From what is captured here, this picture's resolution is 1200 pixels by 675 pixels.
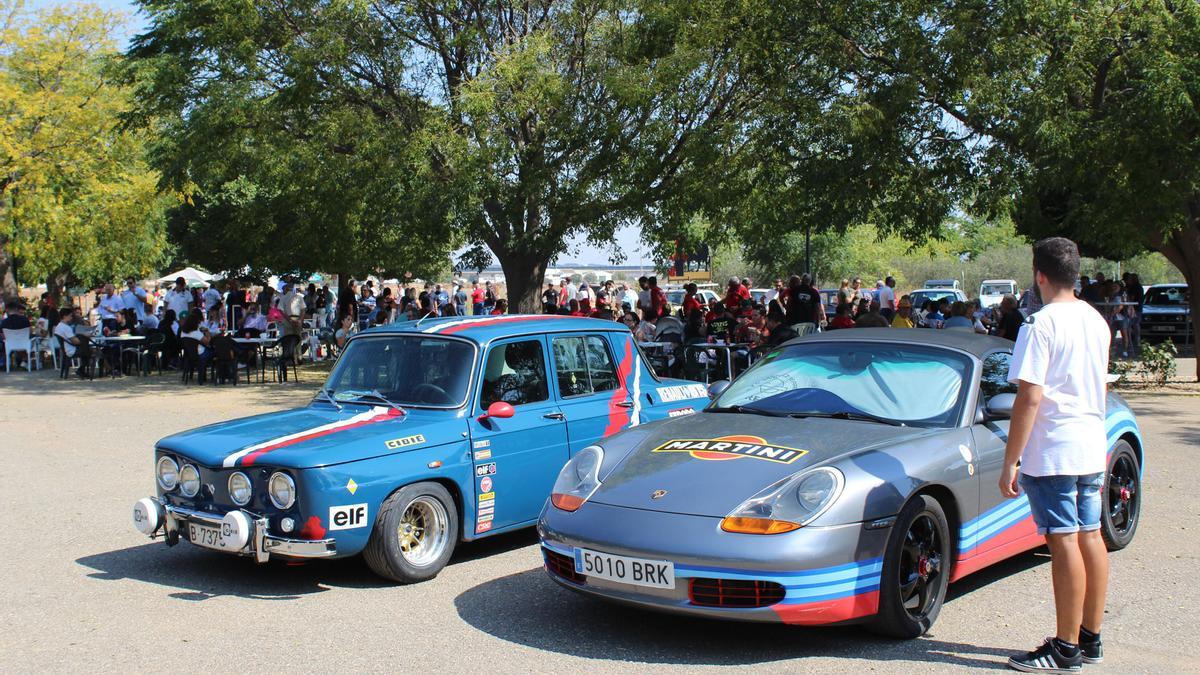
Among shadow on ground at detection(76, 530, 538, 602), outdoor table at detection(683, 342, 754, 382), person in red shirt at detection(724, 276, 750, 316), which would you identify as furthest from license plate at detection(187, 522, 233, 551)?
person in red shirt at detection(724, 276, 750, 316)

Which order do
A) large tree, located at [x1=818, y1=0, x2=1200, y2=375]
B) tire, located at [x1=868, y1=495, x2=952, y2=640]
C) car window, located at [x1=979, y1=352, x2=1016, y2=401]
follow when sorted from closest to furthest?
tire, located at [x1=868, y1=495, x2=952, y2=640], car window, located at [x1=979, y1=352, x2=1016, y2=401], large tree, located at [x1=818, y1=0, x2=1200, y2=375]

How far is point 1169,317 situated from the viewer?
2680 centimetres

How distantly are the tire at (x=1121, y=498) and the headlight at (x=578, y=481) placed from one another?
340cm

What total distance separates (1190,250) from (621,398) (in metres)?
13.3

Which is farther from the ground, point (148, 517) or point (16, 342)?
point (16, 342)

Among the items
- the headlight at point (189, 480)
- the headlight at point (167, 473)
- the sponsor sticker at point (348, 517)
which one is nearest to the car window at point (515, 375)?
the sponsor sticker at point (348, 517)

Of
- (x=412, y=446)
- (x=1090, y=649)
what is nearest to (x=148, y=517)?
(x=412, y=446)

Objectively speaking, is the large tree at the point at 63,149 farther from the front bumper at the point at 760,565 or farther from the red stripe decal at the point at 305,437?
the front bumper at the point at 760,565

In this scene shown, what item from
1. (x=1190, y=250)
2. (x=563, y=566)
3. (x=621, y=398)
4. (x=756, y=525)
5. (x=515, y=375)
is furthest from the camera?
(x=1190, y=250)

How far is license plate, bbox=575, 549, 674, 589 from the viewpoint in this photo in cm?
505

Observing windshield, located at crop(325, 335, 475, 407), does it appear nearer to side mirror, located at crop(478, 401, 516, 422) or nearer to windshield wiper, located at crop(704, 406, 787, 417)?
side mirror, located at crop(478, 401, 516, 422)

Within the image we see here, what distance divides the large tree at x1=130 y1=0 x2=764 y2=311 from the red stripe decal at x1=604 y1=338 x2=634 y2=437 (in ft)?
30.6

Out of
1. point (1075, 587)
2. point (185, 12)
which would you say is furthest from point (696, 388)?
point (185, 12)

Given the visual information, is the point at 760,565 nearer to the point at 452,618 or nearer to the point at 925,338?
the point at 452,618
